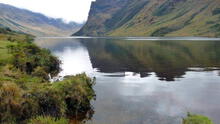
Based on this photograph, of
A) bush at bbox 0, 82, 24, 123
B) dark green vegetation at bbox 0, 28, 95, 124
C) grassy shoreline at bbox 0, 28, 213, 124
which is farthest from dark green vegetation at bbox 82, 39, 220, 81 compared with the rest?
bush at bbox 0, 82, 24, 123

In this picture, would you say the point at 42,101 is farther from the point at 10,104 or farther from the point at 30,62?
the point at 30,62

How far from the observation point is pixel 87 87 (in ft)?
150

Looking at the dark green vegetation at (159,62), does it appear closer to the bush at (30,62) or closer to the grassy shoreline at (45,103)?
the bush at (30,62)

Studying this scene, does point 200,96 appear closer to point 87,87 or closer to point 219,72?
point 87,87

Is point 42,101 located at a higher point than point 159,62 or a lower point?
lower

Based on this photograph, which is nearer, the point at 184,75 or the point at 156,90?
the point at 156,90

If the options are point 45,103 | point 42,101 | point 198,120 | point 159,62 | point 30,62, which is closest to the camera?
point 198,120

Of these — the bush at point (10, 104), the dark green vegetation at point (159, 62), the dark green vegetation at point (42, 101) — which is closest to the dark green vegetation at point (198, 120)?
the dark green vegetation at point (42, 101)

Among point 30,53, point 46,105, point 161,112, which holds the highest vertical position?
point 30,53

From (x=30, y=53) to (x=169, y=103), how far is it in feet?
150

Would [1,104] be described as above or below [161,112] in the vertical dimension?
above

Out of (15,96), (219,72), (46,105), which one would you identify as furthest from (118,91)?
(219,72)

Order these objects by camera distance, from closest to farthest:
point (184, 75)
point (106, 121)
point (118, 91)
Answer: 1. point (106, 121)
2. point (118, 91)
3. point (184, 75)

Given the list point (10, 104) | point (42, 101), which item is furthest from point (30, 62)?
point (10, 104)
